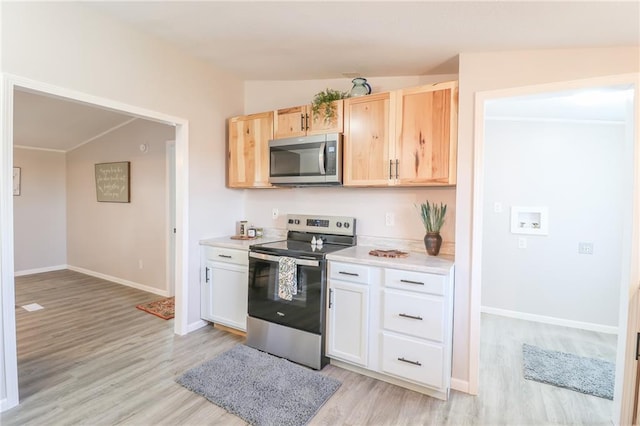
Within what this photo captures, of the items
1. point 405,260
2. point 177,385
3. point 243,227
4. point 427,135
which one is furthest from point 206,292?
point 427,135

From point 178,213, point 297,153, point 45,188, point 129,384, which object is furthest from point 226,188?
point 45,188

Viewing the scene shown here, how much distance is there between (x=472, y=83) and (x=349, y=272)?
1648 mm

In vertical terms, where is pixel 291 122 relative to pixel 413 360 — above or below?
above

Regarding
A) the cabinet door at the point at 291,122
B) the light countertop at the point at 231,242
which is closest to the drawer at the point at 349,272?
the light countertop at the point at 231,242

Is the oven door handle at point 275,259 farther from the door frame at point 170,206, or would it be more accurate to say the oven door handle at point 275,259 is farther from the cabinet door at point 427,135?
the door frame at point 170,206

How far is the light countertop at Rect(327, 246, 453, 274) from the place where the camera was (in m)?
2.20

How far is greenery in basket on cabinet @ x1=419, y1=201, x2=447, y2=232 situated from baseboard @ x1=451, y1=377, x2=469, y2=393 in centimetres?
112

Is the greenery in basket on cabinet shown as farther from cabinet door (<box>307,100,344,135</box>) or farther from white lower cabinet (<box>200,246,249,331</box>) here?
white lower cabinet (<box>200,246,249,331</box>)

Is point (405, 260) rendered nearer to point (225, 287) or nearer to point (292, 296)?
point (292, 296)

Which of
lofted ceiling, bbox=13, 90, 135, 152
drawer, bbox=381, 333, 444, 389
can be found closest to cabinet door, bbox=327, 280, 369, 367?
drawer, bbox=381, 333, 444, 389

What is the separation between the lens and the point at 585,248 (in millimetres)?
3459

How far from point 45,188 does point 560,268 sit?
792 centimetres

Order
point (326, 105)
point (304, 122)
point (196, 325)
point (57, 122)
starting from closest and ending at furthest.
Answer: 1. point (326, 105)
2. point (304, 122)
3. point (196, 325)
4. point (57, 122)

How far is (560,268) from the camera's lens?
356cm
